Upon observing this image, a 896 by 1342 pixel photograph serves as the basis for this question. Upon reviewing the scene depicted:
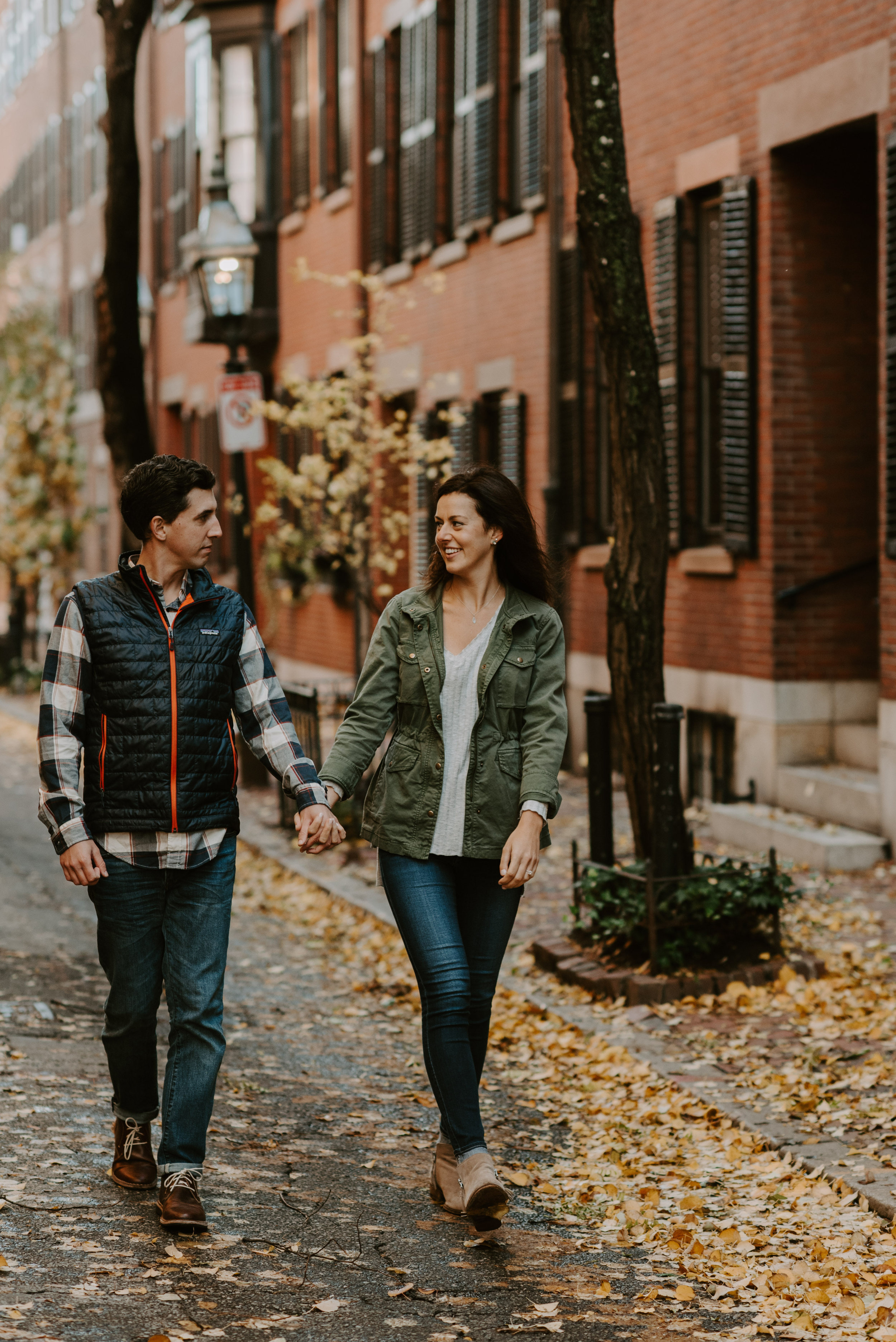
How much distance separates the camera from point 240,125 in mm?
24547

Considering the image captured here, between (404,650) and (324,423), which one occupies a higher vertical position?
(324,423)

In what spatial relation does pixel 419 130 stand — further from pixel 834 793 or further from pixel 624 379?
pixel 624 379

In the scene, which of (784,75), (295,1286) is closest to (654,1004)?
(295,1286)

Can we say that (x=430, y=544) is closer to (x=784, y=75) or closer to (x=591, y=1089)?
(x=784, y=75)

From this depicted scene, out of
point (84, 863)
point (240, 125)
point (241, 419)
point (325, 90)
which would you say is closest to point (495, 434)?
point (241, 419)

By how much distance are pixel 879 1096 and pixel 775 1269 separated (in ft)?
4.96

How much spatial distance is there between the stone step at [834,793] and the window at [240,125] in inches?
584

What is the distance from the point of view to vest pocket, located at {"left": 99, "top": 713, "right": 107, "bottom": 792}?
496 cm

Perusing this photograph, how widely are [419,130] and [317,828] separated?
15512 mm

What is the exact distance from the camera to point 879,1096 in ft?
20.8

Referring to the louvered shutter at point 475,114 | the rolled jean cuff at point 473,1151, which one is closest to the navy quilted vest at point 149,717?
the rolled jean cuff at point 473,1151

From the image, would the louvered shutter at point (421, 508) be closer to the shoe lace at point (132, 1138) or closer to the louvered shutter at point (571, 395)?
the louvered shutter at point (571, 395)

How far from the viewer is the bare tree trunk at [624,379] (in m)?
8.21

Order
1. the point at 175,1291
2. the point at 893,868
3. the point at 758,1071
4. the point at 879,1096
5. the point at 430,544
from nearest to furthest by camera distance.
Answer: the point at 175,1291, the point at 879,1096, the point at 758,1071, the point at 893,868, the point at 430,544
